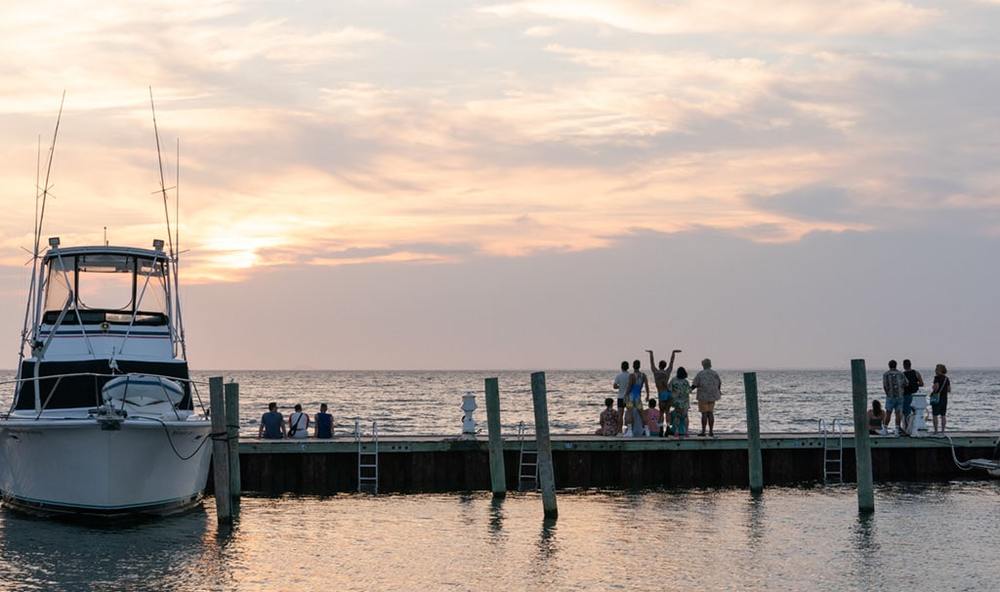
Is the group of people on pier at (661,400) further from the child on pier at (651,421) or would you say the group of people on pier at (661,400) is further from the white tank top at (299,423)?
the white tank top at (299,423)

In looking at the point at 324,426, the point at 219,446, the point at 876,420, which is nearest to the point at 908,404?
the point at 876,420

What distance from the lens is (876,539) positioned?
77.3 ft

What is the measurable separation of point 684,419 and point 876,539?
7.85 m

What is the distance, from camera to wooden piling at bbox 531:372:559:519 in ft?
78.2

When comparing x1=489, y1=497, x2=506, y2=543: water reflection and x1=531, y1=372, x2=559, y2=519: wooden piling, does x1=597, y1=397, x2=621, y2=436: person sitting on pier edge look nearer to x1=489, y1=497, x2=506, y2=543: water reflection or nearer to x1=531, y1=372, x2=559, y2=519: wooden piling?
x1=489, y1=497, x2=506, y2=543: water reflection

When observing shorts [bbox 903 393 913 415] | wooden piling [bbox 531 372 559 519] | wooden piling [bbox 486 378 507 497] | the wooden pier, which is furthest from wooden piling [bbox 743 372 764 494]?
wooden piling [bbox 531 372 559 519]

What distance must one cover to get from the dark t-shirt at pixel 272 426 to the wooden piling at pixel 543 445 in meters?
8.45

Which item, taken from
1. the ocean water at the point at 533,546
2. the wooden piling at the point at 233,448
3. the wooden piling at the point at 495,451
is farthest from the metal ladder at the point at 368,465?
the wooden piling at the point at 233,448

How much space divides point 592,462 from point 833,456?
625cm

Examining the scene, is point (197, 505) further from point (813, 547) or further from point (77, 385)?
point (813, 547)

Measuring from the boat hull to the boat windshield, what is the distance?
10.7 ft

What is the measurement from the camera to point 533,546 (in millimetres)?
22625

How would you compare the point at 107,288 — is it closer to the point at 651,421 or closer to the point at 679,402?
the point at 651,421

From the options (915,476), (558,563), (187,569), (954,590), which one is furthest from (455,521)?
(915,476)
